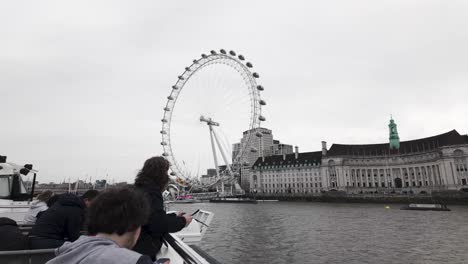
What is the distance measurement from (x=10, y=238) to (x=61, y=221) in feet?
2.41

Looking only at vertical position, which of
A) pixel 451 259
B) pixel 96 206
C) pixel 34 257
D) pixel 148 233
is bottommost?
pixel 451 259

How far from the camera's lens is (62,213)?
4.34 meters

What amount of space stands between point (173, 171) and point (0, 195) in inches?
2012

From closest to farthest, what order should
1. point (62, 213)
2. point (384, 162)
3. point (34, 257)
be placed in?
1. point (34, 257)
2. point (62, 213)
3. point (384, 162)

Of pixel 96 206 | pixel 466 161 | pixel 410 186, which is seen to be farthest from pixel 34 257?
pixel 410 186

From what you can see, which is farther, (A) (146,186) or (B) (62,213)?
(B) (62,213)

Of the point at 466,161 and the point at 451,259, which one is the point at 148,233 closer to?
the point at 451,259

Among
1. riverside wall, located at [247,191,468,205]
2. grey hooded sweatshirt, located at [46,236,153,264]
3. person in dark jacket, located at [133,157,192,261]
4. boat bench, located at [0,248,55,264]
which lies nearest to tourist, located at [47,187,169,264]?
grey hooded sweatshirt, located at [46,236,153,264]

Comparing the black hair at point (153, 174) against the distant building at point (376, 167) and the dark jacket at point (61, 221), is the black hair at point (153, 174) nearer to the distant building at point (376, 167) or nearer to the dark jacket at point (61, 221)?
the dark jacket at point (61, 221)

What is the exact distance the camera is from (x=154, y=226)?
329cm

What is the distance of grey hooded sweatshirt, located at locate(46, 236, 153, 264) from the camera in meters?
1.58

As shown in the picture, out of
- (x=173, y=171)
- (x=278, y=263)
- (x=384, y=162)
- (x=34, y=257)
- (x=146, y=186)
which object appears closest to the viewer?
(x=34, y=257)

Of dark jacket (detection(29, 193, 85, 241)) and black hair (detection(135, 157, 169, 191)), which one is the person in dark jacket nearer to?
black hair (detection(135, 157, 169, 191))

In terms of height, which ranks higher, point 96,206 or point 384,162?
point 384,162
